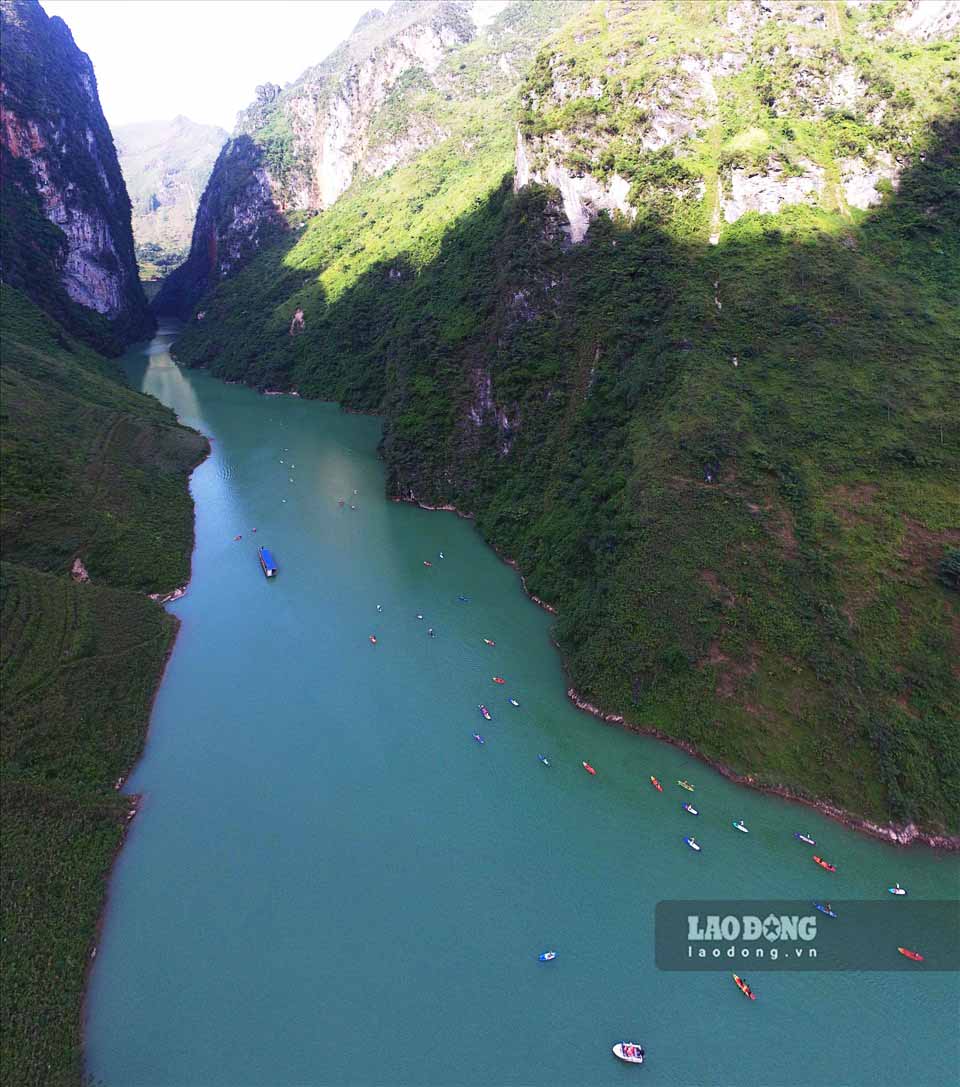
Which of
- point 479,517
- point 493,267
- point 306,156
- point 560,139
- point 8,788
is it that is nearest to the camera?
point 8,788

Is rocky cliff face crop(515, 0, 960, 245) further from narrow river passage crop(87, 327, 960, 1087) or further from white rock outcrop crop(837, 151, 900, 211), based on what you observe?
narrow river passage crop(87, 327, 960, 1087)

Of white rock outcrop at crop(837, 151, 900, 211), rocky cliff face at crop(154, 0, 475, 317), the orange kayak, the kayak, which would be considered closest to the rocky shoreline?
the orange kayak

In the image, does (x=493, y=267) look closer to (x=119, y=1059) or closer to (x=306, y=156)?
(x=119, y=1059)

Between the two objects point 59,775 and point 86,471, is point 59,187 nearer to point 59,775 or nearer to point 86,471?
point 86,471

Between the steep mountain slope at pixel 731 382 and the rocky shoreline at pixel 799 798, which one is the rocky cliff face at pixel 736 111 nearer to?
the steep mountain slope at pixel 731 382

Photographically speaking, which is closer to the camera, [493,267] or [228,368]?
[493,267]

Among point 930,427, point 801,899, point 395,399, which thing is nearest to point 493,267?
point 395,399

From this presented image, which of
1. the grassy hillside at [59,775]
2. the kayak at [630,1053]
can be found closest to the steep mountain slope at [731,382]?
the kayak at [630,1053]

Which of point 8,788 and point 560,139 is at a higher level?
point 560,139
